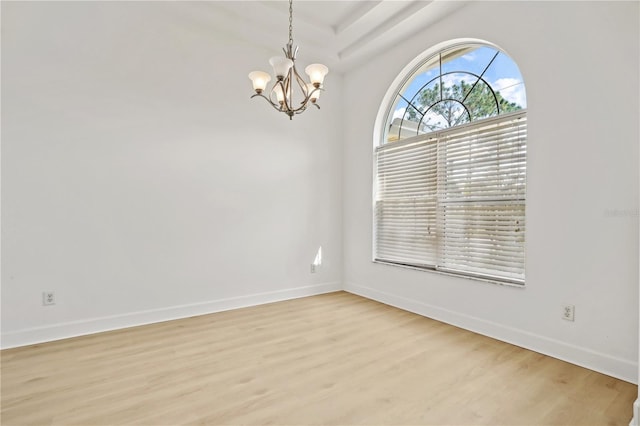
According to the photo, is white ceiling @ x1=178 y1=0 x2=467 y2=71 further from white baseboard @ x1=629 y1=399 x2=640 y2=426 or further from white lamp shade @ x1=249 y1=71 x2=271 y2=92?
white baseboard @ x1=629 y1=399 x2=640 y2=426

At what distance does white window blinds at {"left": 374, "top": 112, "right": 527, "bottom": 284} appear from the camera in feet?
9.20

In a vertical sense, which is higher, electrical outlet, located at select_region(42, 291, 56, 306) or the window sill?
the window sill

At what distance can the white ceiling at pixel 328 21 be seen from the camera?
321 centimetres

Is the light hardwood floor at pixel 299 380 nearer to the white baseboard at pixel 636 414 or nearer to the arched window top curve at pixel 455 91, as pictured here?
the white baseboard at pixel 636 414

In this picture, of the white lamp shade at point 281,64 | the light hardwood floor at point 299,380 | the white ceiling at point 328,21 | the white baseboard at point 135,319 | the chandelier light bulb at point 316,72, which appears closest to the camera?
the light hardwood floor at point 299,380

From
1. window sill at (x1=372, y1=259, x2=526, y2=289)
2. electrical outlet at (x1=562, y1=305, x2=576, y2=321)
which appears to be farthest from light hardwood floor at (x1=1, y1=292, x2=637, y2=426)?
window sill at (x1=372, y1=259, x2=526, y2=289)

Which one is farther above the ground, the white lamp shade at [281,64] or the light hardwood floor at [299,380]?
the white lamp shade at [281,64]

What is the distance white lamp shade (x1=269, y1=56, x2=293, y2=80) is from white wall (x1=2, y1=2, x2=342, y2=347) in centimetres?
145

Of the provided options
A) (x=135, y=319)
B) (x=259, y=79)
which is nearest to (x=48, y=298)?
(x=135, y=319)

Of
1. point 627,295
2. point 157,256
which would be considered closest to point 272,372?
point 157,256

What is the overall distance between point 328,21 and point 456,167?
85.2 inches

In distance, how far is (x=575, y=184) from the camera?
2.39m

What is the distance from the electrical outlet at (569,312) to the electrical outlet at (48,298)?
4.17 metres

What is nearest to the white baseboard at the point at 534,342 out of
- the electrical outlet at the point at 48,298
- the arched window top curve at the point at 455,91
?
the arched window top curve at the point at 455,91
